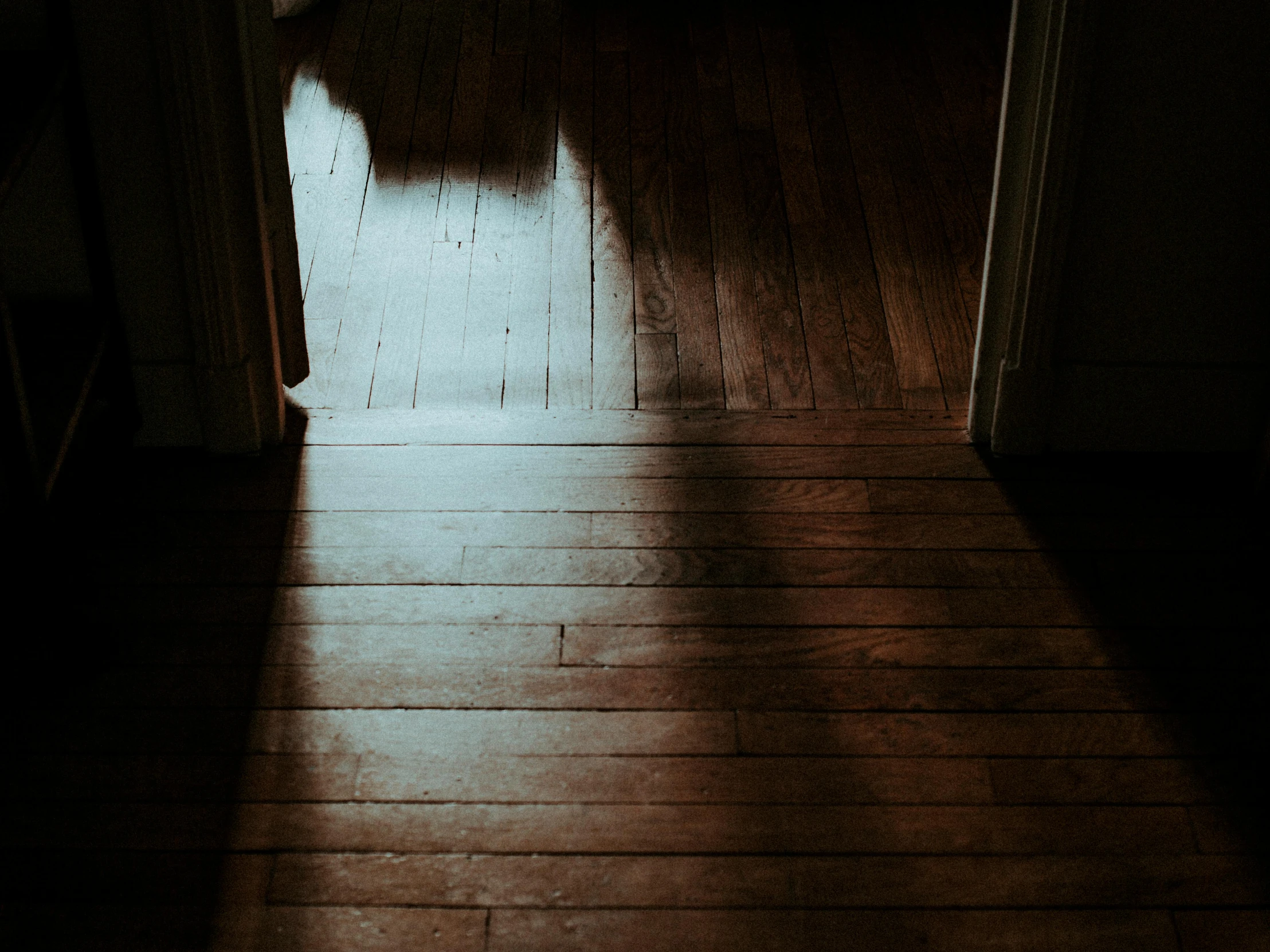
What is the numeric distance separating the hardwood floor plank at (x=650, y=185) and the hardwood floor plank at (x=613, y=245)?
0.02 m

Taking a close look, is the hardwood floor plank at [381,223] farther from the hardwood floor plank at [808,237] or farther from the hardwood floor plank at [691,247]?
the hardwood floor plank at [808,237]

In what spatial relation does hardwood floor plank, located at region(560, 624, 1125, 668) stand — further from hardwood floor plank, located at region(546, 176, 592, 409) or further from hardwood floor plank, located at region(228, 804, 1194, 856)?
hardwood floor plank, located at region(546, 176, 592, 409)

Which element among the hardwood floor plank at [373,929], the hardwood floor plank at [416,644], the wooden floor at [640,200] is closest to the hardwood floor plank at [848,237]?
the wooden floor at [640,200]

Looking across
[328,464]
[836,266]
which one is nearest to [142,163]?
[328,464]

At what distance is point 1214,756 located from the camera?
2053 mm

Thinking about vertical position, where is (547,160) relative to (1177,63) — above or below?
below

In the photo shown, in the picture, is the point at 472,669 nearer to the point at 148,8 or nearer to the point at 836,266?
the point at 148,8

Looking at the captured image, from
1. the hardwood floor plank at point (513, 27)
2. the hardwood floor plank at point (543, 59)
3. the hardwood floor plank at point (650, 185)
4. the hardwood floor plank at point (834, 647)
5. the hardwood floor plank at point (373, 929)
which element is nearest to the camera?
the hardwood floor plank at point (373, 929)

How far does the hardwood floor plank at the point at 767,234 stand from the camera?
2.94 meters

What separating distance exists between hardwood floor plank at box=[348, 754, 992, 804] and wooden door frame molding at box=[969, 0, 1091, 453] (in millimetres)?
871

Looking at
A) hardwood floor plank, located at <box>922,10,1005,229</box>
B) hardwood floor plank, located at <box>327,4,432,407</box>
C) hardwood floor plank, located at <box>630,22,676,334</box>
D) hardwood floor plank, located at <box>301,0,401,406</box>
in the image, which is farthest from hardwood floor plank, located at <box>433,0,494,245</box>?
hardwood floor plank, located at <box>922,10,1005,229</box>

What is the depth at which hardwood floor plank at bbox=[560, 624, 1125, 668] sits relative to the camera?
7.27ft

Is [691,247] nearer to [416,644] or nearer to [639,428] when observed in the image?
[639,428]

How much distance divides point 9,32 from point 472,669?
50.9 inches
